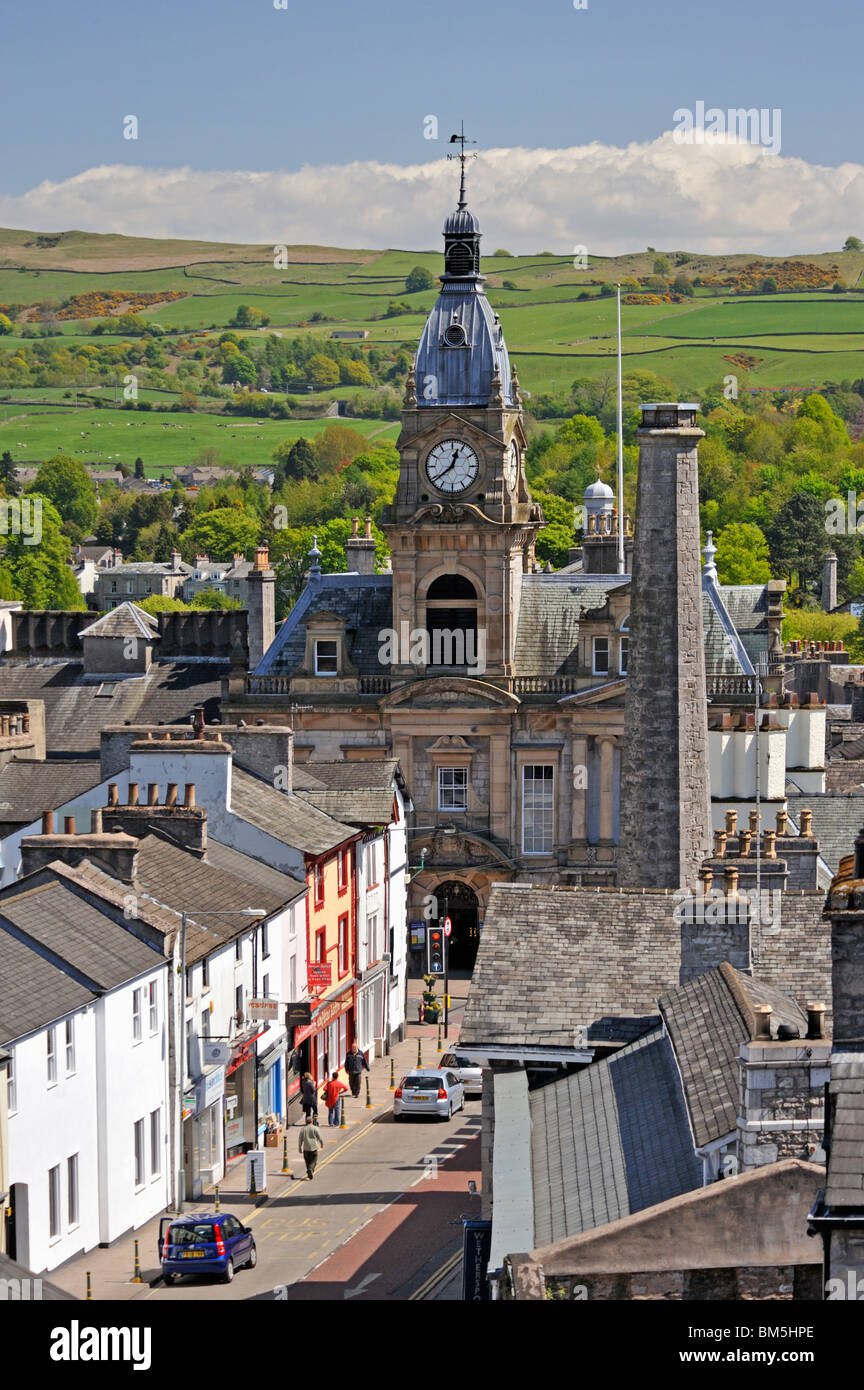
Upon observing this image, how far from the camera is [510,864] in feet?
314

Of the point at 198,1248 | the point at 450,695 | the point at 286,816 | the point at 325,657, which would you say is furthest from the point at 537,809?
the point at 198,1248

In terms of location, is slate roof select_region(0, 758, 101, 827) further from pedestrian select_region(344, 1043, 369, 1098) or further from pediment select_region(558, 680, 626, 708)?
pediment select_region(558, 680, 626, 708)

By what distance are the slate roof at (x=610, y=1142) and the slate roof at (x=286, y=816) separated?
29.8 meters

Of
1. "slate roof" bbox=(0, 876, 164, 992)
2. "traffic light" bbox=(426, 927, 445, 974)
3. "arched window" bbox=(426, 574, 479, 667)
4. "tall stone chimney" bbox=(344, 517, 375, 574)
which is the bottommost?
"traffic light" bbox=(426, 927, 445, 974)

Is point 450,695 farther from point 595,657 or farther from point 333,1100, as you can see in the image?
point 333,1100

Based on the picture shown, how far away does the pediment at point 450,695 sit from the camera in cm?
9650

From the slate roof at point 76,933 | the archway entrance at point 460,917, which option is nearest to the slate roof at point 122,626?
the archway entrance at point 460,917

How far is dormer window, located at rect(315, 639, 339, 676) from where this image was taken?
3866 inches

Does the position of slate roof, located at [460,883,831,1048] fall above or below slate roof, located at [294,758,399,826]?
below

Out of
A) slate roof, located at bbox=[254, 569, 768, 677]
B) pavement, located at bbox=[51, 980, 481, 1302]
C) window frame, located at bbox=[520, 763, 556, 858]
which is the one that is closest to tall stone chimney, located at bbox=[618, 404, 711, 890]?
pavement, located at bbox=[51, 980, 481, 1302]

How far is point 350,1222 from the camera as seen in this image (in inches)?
2051

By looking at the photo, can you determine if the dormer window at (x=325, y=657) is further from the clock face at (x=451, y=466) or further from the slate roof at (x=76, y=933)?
the slate roof at (x=76, y=933)

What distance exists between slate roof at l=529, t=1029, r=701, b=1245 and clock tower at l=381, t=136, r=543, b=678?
5990cm

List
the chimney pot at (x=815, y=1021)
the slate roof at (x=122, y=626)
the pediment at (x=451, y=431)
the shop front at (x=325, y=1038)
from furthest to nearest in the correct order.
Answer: the slate roof at (x=122, y=626)
the pediment at (x=451, y=431)
the shop front at (x=325, y=1038)
the chimney pot at (x=815, y=1021)
